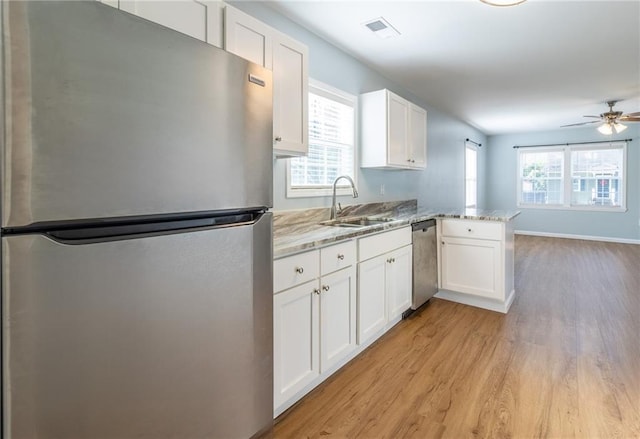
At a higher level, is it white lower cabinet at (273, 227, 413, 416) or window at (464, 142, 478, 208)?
window at (464, 142, 478, 208)

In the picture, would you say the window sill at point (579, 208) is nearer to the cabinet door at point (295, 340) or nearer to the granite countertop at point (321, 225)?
the granite countertop at point (321, 225)

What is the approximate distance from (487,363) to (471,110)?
14.9 feet

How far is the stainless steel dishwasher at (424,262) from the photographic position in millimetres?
3162

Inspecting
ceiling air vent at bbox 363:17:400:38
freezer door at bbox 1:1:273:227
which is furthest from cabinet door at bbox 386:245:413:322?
freezer door at bbox 1:1:273:227

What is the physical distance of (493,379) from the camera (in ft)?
7.14

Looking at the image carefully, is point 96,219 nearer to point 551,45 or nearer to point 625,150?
point 551,45

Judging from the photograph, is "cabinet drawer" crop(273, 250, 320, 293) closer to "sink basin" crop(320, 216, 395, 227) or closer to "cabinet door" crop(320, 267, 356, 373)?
"cabinet door" crop(320, 267, 356, 373)

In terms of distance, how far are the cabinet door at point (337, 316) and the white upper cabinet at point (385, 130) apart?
1459mm

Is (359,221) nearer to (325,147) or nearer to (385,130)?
(325,147)

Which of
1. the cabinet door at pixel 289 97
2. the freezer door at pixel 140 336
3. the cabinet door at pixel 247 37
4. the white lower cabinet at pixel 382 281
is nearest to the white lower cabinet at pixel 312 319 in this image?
the white lower cabinet at pixel 382 281

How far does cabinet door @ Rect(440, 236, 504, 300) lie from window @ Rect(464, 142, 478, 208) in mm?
3835

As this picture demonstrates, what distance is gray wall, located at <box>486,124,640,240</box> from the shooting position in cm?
698

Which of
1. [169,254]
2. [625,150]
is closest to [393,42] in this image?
[169,254]

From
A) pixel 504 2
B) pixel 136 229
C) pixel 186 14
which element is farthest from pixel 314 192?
pixel 136 229
